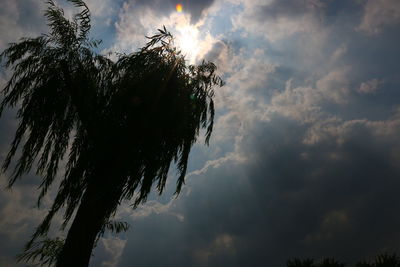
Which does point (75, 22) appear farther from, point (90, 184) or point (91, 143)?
point (90, 184)

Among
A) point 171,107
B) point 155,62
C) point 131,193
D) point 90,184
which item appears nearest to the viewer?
point 90,184

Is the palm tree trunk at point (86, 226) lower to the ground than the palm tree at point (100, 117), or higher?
lower

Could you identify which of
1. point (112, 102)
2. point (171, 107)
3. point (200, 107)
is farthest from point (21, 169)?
point (200, 107)

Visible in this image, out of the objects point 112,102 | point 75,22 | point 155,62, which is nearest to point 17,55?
point 75,22

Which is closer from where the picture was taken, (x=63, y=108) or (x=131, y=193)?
(x=131, y=193)

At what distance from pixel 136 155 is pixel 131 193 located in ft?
2.10

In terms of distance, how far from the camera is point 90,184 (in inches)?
181

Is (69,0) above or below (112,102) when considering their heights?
above

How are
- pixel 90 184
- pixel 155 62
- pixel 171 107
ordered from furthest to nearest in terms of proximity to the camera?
pixel 155 62 < pixel 171 107 < pixel 90 184

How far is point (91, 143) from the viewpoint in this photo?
16.2 feet

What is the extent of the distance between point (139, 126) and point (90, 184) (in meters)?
1.18

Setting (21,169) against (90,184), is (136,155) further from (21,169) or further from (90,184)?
(21,169)

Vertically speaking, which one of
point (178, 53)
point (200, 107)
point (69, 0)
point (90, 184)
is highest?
point (69, 0)

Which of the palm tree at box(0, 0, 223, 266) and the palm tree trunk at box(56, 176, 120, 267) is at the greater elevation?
the palm tree at box(0, 0, 223, 266)
